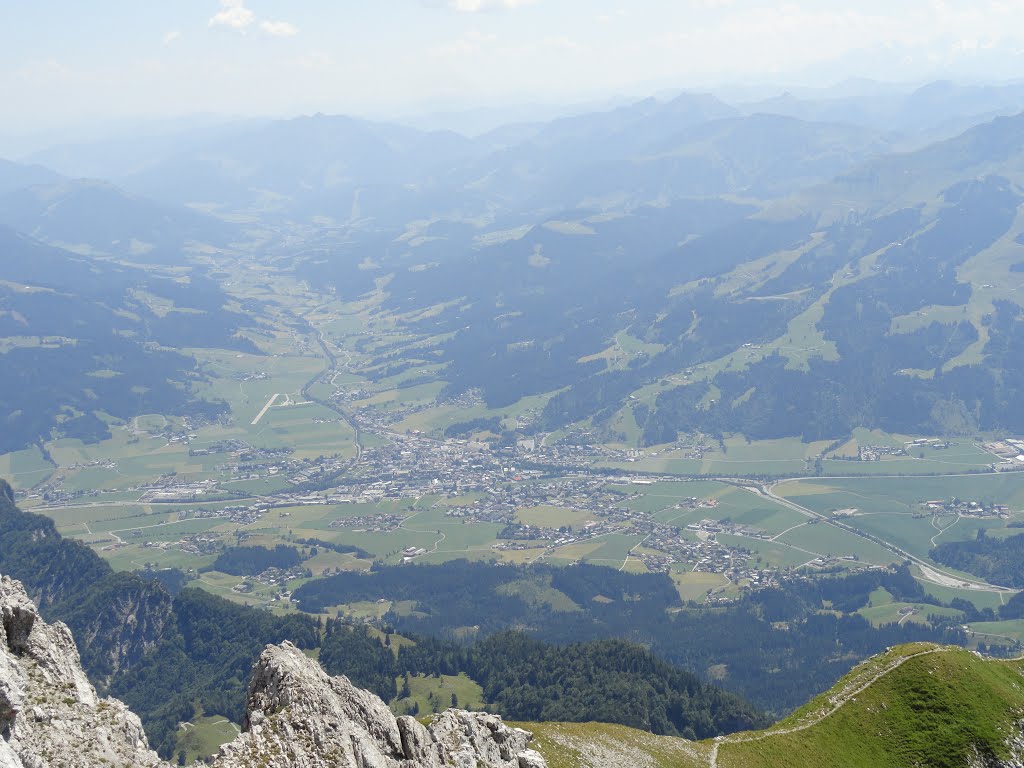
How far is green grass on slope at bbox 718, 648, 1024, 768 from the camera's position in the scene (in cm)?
7550

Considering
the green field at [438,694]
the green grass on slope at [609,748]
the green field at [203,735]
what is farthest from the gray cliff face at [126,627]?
the green grass on slope at [609,748]

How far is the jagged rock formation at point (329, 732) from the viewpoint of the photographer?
46250mm

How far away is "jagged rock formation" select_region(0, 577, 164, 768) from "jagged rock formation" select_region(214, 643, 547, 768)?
4.64 metres

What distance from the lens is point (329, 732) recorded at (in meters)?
48.7

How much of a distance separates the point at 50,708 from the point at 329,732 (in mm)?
13016

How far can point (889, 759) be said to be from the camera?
76.2 m

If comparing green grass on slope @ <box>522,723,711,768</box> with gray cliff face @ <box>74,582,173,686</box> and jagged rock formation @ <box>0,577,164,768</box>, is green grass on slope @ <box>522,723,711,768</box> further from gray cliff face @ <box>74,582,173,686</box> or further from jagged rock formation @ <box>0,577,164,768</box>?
gray cliff face @ <box>74,582,173,686</box>

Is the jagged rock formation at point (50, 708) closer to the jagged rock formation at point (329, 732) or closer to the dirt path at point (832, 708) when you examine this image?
the jagged rock formation at point (329, 732)

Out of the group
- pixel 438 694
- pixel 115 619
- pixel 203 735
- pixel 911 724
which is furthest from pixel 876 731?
pixel 115 619

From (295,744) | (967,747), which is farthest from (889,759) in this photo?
(295,744)

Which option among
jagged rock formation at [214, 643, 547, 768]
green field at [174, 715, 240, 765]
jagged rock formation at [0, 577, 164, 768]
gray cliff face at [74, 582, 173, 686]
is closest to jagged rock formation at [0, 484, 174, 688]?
gray cliff face at [74, 582, 173, 686]

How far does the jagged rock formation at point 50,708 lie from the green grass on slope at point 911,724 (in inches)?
1977

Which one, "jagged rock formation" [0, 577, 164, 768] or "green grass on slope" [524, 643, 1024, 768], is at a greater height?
"jagged rock formation" [0, 577, 164, 768]

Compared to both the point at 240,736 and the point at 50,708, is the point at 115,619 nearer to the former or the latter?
the point at 240,736
